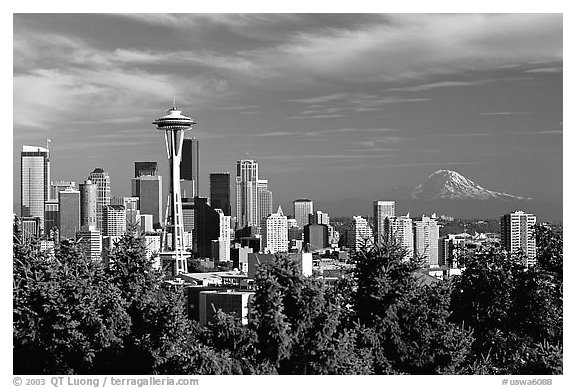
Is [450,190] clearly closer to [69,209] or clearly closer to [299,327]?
[69,209]

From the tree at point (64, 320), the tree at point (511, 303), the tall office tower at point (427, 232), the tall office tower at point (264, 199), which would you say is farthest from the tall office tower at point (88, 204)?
the tree at point (511, 303)

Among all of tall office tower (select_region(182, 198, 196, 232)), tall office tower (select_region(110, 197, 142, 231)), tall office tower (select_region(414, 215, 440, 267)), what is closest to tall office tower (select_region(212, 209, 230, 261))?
tall office tower (select_region(110, 197, 142, 231))

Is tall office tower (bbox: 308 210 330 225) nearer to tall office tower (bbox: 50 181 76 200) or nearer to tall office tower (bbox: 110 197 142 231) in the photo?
tall office tower (bbox: 110 197 142 231)

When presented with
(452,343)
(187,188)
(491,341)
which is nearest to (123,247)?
(452,343)

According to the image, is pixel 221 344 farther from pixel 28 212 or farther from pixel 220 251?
pixel 220 251
